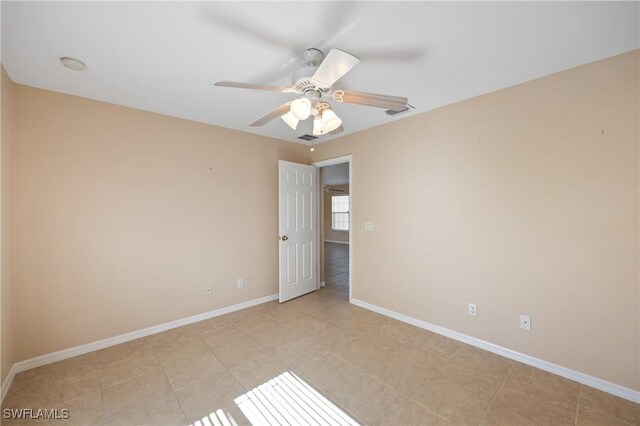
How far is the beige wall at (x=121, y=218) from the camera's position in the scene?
239cm

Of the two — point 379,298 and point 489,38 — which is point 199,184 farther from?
point 489,38

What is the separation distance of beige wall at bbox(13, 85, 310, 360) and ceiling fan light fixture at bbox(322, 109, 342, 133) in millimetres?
2047

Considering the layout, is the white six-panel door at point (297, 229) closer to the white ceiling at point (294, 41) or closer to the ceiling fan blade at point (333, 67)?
the white ceiling at point (294, 41)

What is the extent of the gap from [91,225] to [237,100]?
1.95 m

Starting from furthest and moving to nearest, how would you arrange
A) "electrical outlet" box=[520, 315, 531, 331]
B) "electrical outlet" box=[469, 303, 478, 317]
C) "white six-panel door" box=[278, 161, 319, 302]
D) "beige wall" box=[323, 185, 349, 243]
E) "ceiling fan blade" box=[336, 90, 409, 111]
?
"beige wall" box=[323, 185, 349, 243]
"white six-panel door" box=[278, 161, 319, 302]
"electrical outlet" box=[469, 303, 478, 317]
"electrical outlet" box=[520, 315, 531, 331]
"ceiling fan blade" box=[336, 90, 409, 111]

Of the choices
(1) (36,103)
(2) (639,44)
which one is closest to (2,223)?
(1) (36,103)

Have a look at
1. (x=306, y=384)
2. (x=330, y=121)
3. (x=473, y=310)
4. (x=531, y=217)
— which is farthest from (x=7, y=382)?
(x=531, y=217)

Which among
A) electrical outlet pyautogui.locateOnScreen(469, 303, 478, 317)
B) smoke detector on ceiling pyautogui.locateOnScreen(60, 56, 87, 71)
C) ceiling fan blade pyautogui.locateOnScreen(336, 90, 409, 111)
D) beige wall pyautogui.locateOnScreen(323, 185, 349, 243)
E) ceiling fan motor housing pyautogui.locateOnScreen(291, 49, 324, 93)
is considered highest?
smoke detector on ceiling pyautogui.locateOnScreen(60, 56, 87, 71)

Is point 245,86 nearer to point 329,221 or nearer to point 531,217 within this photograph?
point 531,217

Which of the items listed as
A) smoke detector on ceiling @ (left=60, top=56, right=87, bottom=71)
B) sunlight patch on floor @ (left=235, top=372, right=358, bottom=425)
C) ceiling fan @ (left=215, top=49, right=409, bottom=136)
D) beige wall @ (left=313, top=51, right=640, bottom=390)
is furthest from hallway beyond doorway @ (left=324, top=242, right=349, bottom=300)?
smoke detector on ceiling @ (left=60, top=56, right=87, bottom=71)

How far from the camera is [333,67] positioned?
1.50m

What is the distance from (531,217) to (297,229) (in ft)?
9.57

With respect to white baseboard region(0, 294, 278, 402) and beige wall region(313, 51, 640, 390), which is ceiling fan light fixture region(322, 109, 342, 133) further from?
white baseboard region(0, 294, 278, 402)

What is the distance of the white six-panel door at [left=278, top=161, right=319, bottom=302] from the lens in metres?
3.96
